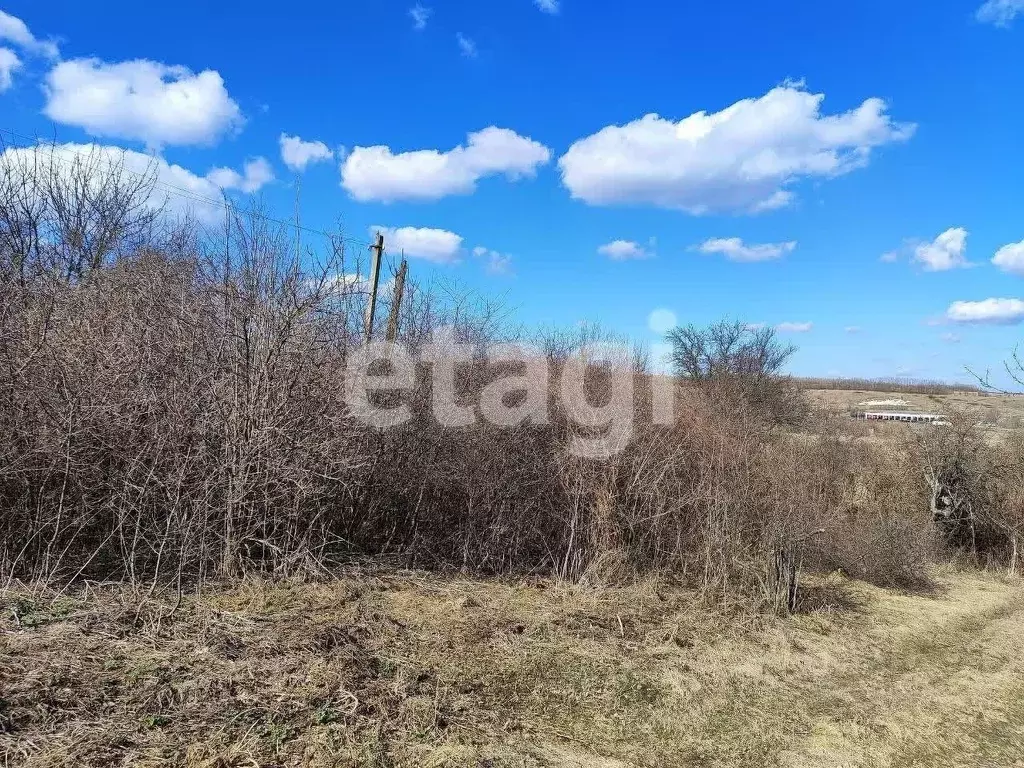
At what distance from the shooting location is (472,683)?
13.9 ft

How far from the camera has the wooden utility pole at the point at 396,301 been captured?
8.05 m

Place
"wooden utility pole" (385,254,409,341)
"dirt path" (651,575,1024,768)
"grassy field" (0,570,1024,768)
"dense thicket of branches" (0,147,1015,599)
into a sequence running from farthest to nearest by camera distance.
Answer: "wooden utility pole" (385,254,409,341)
"dense thicket of branches" (0,147,1015,599)
"dirt path" (651,575,1024,768)
"grassy field" (0,570,1024,768)

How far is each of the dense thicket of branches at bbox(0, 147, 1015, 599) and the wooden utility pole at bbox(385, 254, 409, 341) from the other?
0.43 ft

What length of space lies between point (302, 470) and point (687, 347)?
861 inches

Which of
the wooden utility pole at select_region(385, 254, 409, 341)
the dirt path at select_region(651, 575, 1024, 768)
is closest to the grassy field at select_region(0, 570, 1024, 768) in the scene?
the dirt path at select_region(651, 575, 1024, 768)

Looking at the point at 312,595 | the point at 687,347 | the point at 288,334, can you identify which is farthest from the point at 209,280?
the point at 687,347

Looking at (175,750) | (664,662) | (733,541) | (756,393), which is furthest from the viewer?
(756,393)

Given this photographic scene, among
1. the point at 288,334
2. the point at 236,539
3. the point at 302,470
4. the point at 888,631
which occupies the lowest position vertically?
the point at 888,631

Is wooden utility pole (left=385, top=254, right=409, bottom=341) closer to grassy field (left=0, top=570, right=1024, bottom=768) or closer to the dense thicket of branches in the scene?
the dense thicket of branches

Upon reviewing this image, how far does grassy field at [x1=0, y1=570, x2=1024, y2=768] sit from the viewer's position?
331cm

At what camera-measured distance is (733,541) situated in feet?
21.6

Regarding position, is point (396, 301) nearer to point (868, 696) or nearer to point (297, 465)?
point (297, 465)

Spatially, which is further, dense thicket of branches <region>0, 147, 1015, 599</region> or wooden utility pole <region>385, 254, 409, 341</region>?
wooden utility pole <region>385, 254, 409, 341</region>

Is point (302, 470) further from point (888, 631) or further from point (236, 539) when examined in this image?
point (888, 631)
